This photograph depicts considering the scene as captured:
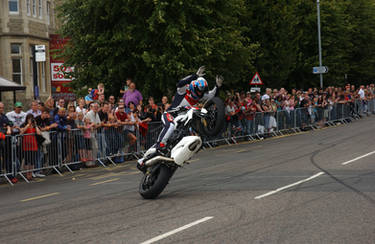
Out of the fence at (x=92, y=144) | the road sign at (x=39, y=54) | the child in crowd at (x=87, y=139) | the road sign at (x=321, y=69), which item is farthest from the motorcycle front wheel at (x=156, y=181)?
the road sign at (x=321, y=69)

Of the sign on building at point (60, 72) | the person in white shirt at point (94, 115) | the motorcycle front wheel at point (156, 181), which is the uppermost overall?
the sign on building at point (60, 72)

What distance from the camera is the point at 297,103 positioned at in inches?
1219

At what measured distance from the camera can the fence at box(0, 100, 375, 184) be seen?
15.8 meters

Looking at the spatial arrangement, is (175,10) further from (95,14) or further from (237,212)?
(237,212)

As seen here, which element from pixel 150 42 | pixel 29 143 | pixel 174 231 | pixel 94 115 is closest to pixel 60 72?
pixel 150 42

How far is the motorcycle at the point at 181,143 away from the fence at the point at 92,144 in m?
5.86

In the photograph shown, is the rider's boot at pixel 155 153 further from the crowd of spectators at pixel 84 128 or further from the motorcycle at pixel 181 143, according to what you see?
the crowd of spectators at pixel 84 128

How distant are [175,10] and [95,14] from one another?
3.23m

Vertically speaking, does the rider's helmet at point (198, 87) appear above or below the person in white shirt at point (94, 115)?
above

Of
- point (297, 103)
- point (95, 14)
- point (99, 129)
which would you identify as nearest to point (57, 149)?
point (99, 129)

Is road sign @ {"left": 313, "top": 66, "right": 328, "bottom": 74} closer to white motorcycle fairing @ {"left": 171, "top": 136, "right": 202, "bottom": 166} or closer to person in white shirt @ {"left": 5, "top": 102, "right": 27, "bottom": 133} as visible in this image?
person in white shirt @ {"left": 5, "top": 102, "right": 27, "bottom": 133}

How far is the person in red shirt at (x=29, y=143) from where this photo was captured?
52.7ft

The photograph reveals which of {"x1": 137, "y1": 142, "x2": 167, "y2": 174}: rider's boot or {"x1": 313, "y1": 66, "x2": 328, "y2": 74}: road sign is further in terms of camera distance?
{"x1": 313, "y1": 66, "x2": 328, "y2": 74}: road sign

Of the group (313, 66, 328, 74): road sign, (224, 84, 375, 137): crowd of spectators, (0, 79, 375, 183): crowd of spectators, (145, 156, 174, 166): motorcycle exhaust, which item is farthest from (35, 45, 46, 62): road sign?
(313, 66, 328, 74): road sign
